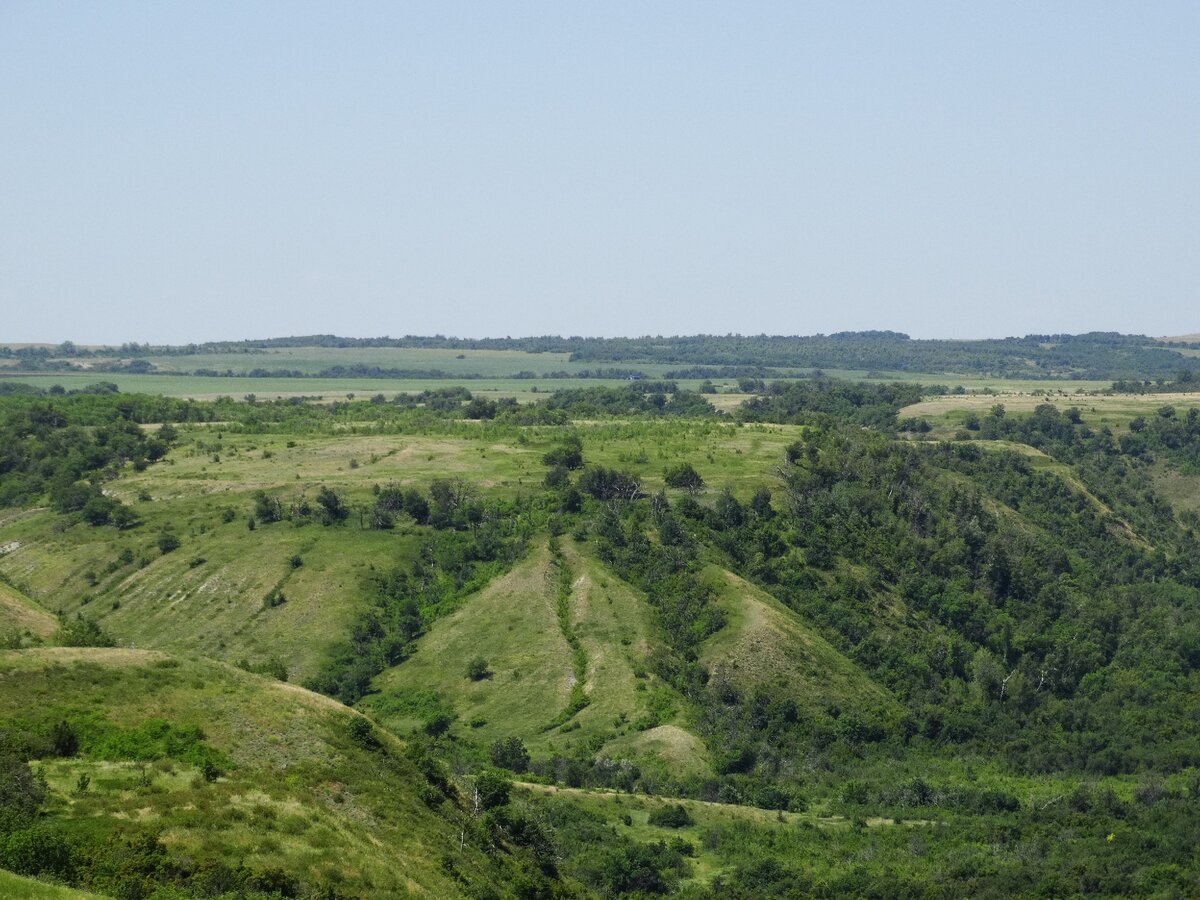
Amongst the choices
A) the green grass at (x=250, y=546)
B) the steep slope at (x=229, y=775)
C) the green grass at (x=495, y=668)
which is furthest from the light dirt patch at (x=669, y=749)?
the steep slope at (x=229, y=775)

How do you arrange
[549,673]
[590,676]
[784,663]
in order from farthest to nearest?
[549,673] → [784,663] → [590,676]

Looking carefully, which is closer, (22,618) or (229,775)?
(229,775)

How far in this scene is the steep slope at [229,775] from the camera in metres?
55.5

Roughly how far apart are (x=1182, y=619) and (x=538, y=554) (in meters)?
83.8

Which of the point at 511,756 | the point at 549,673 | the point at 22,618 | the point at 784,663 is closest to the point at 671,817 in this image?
the point at 511,756

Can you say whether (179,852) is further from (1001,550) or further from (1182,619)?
(1182,619)

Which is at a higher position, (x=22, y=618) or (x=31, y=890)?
(x=31, y=890)

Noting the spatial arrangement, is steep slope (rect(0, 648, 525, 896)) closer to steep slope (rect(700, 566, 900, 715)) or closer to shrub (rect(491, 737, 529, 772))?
shrub (rect(491, 737, 529, 772))

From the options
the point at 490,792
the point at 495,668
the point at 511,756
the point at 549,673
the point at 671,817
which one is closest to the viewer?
the point at 490,792

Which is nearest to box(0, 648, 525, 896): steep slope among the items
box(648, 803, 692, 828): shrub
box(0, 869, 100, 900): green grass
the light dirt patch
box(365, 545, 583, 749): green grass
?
box(0, 869, 100, 900): green grass

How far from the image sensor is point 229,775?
62.8 metres

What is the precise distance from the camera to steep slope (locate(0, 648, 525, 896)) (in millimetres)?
55500

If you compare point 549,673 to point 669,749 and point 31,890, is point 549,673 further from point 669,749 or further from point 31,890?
point 31,890

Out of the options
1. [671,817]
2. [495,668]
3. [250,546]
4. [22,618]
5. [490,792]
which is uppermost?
[22,618]
